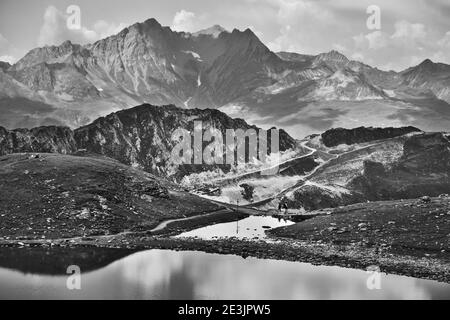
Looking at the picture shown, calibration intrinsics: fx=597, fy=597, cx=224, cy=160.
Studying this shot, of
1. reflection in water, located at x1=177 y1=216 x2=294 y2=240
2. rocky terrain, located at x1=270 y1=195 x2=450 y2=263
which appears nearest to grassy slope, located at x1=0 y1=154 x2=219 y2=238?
reflection in water, located at x1=177 y1=216 x2=294 y2=240

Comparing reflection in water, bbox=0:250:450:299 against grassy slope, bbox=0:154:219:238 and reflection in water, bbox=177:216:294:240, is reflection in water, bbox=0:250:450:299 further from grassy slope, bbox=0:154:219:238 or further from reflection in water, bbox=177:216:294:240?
reflection in water, bbox=177:216:294:240

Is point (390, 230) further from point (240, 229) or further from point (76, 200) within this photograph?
point (76, 200)

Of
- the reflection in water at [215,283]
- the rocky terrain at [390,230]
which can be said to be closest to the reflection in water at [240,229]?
the rocky terrain at [390,230]

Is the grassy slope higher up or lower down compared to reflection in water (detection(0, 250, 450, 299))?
higher up

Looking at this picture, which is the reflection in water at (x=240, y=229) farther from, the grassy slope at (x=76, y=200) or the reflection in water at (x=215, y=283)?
the reflection in water at (x=215, y=283)

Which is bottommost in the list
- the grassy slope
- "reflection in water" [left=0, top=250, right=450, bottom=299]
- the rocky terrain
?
"reflection in water" [left=0, top=250, right=450, bottom=299]
